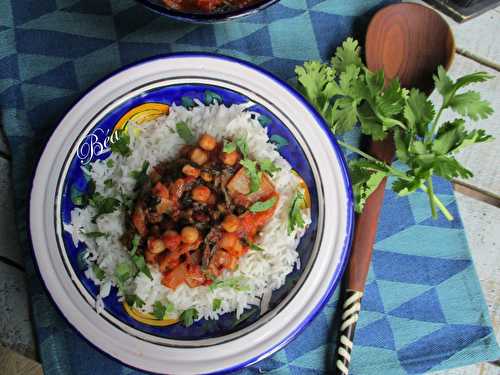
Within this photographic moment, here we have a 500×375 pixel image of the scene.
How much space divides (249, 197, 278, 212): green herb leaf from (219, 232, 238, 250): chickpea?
0.52 feet

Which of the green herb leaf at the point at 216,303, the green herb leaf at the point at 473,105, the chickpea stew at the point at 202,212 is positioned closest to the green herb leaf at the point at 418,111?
the green herb leaf at the point at 473,105

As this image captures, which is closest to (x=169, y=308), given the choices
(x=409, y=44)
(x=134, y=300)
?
(x=134, y=300)

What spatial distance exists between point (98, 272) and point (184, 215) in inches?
19.6

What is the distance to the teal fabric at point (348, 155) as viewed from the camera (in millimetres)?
2551

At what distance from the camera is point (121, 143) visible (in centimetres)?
249

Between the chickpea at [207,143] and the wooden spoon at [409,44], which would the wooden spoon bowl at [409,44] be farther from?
the chickpea at [207,143]

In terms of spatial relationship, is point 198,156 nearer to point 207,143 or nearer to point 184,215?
point 207,143

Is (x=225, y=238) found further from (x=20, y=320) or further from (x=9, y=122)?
(x=9, y=122)

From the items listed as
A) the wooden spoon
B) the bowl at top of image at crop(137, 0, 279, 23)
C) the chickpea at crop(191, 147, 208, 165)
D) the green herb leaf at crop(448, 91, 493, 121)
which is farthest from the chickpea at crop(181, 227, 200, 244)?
the green herb leaf at crop(448, 91, 493, 121)

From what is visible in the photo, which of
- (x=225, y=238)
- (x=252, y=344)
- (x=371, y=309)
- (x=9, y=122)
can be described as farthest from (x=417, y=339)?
(x=9, y=122)

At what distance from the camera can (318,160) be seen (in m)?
2.36

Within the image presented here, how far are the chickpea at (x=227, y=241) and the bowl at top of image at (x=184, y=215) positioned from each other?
0.26 feet

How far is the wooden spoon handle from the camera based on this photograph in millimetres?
2492

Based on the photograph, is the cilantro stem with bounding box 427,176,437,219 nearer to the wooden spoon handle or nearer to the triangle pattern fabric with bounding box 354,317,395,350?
the wooden spoon handle
